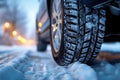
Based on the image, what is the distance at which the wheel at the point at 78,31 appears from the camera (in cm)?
218

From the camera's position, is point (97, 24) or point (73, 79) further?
point (97, 24)

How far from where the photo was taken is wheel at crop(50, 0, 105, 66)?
2.18 meters

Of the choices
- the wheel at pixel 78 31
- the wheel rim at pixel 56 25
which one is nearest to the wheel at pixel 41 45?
the wheel rim at pixel 56 25

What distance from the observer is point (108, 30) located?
2693 mm

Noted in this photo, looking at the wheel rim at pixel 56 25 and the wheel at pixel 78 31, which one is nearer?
the wheel at pixel 78 31

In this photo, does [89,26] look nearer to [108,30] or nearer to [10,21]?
[108,30]

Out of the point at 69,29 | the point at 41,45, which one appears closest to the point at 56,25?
the point at 69,29

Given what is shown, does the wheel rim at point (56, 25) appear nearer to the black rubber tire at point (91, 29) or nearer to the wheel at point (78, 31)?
the wheel at point (78, 31)

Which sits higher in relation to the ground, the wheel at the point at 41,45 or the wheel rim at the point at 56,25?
the wheel rim at the point at 56,25

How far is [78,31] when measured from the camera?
2184 millimetres

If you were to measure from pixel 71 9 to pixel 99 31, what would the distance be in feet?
1.07

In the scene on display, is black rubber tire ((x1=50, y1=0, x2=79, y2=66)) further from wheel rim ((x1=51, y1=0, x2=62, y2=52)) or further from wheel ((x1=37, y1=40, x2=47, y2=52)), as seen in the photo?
wheel ((x1=37, y1=40, x2=47, y2=52))

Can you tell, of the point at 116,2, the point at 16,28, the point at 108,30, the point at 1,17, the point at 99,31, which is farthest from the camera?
the point at 16,28

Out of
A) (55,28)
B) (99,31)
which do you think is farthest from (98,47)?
(55,28)
